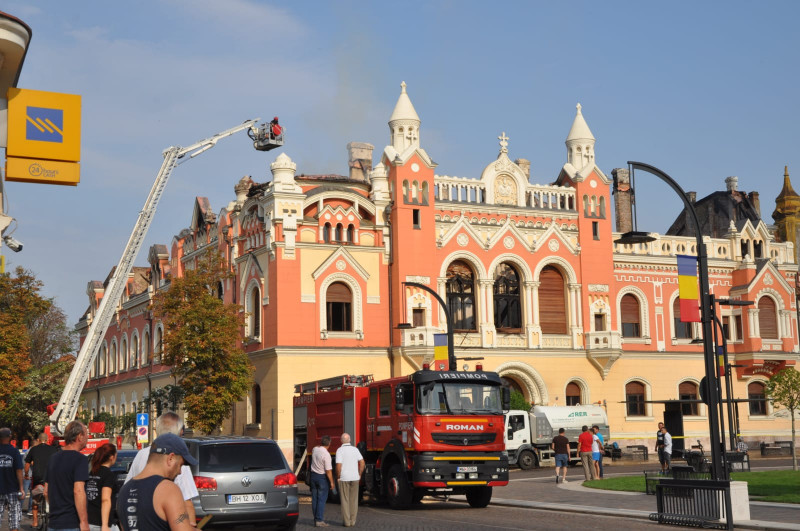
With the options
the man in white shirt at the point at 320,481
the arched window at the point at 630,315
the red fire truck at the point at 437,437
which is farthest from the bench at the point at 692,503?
the arched window at the point at 630,315

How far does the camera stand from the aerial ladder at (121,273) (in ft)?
134

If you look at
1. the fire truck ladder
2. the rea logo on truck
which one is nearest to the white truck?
the fire truck ladder

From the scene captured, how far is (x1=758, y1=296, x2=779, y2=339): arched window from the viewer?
5209 cm

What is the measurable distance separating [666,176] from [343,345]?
25375 millimetres

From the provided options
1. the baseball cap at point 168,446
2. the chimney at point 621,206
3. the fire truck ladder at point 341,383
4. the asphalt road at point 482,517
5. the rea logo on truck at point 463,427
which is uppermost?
the chimney at point 621,206

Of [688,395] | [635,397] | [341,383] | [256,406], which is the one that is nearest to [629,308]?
[635,397]

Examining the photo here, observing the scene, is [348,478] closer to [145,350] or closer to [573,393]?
[573,393]

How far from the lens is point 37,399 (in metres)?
60.0

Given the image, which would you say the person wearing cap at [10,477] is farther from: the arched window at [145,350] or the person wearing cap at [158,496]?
the arched window at [145,350]

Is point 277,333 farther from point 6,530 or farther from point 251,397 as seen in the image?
point 6,530

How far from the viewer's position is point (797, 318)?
52875 millimetres

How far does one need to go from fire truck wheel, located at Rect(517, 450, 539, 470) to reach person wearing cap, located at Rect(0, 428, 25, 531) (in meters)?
29.0

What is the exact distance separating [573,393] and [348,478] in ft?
97.3

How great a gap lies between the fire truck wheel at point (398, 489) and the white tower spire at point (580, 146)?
29.2 metres
